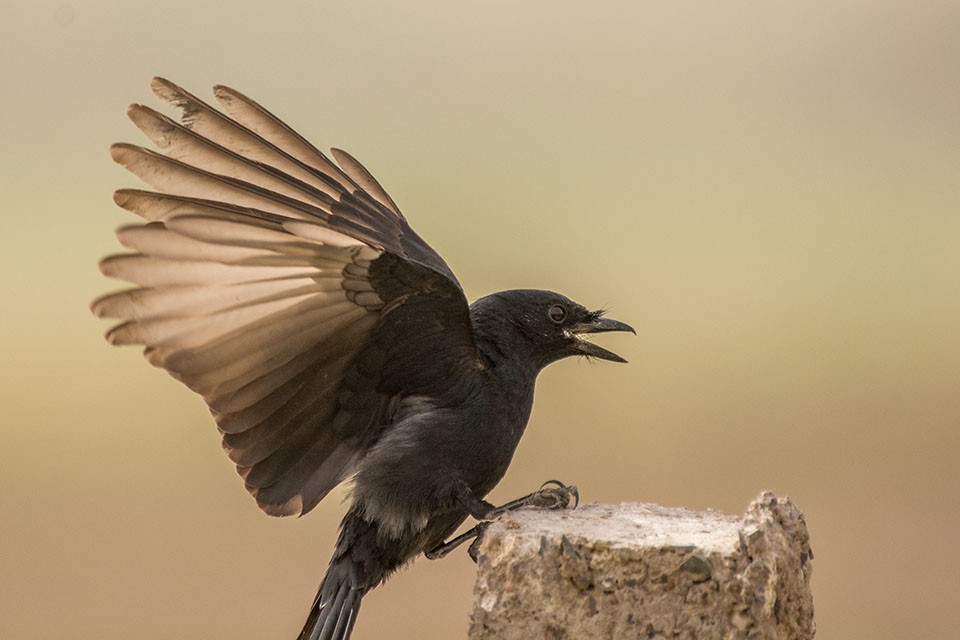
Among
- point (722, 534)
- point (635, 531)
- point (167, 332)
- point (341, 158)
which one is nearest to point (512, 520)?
point (635, 531)

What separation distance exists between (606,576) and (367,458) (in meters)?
1.35

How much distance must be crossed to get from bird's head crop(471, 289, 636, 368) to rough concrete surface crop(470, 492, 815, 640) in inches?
49.6

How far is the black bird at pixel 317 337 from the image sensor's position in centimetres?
436

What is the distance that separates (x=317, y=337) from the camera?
4.60 m

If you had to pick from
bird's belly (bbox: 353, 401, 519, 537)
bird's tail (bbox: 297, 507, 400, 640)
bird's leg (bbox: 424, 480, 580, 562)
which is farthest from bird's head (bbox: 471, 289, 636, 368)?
bird's tail (bbox: 297, 507, 400, 640)

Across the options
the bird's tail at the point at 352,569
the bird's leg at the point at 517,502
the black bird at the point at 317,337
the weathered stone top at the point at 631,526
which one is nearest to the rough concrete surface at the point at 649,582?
the weathered stone top at the point at 631,526

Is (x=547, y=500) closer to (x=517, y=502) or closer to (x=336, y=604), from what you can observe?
(x=517, y=502)

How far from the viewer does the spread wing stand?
4.32m

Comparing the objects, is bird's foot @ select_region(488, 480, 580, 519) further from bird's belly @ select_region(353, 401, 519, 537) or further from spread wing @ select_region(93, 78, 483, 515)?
spread wing @ select_region(93, 78, 483, 515)

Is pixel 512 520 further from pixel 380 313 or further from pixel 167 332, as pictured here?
pixel 167 332

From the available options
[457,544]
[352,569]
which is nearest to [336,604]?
[352,569]

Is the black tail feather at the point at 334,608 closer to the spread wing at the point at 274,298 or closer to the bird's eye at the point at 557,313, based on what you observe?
the spread wing at the point at 274,298

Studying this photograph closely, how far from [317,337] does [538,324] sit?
3.47ft

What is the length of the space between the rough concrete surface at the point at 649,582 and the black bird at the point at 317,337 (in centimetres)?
69
